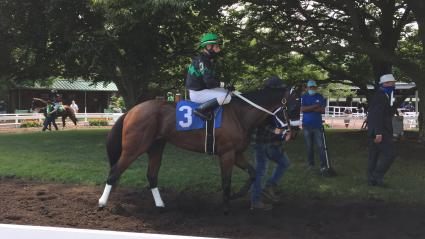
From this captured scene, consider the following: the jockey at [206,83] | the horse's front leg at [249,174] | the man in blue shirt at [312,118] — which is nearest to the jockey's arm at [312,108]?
the man in blue shirt at [312,118]

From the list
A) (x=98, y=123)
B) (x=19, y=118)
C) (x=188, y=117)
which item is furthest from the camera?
(x=98, y=123)

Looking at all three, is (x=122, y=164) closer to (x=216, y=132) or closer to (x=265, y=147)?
(x=216, y=132)

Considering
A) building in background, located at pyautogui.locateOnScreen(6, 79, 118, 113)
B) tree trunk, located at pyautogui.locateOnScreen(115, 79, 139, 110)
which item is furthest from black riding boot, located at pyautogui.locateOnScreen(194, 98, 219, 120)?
building in background, located at pyautogui.locateOnScreen(6, 79, 118, 113)

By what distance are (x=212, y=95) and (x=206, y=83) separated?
0.60 ft

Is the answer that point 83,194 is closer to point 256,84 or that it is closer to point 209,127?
point 209,127

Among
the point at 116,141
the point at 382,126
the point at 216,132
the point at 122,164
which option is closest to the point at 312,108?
the point at 382,126

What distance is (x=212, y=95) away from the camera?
6.42m

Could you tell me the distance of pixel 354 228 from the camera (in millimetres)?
5664

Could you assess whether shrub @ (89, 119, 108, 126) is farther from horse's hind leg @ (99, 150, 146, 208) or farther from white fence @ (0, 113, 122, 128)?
horse's hind leg @ (99, 150, 146, 208)

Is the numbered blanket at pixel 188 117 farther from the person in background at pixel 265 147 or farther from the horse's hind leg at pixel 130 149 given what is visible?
the person in background at pixel 265 147

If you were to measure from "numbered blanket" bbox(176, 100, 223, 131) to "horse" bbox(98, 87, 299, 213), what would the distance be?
62 millimetres

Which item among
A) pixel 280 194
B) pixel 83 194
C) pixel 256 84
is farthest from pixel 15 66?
pixel 280 194

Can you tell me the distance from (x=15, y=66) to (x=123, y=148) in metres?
13.7

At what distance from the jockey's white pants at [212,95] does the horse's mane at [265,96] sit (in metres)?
0.24
